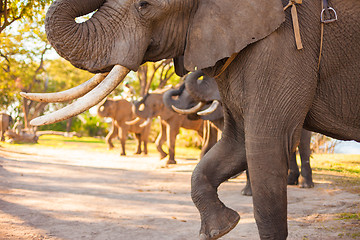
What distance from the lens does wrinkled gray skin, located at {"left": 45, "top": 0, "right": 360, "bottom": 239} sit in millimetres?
3035

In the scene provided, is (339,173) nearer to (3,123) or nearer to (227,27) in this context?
(227,27)

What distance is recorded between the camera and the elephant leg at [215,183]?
3.51 metres

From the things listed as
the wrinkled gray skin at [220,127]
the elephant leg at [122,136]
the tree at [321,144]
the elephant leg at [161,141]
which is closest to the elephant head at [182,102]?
the wrinkled gray skin at [220,127]

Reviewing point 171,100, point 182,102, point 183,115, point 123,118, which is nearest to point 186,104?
point 182,102

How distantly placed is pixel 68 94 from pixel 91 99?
0.68ft

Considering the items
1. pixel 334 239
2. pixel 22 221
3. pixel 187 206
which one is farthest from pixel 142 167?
pixel 334 239

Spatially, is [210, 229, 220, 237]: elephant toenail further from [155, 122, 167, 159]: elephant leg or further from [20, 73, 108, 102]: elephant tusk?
[155, 122, 167, 159]: elephant leg

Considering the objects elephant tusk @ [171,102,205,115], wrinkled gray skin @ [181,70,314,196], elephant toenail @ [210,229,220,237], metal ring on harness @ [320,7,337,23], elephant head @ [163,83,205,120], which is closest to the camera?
metal ring on harness @ [320,7,337,23]

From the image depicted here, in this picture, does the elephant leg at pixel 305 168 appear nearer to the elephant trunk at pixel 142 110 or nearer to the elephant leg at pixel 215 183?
the elephant leg at pixel 215 183

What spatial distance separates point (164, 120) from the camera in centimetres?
1320

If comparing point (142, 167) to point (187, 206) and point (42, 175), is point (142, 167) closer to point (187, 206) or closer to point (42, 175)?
point (42, 175)

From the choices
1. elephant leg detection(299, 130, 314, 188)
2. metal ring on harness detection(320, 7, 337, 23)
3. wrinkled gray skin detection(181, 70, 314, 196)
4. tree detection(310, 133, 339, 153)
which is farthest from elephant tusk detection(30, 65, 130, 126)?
tree detection(310, 133, 339, 153)

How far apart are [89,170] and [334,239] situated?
761cm

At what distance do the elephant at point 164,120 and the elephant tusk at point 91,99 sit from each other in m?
9.62
